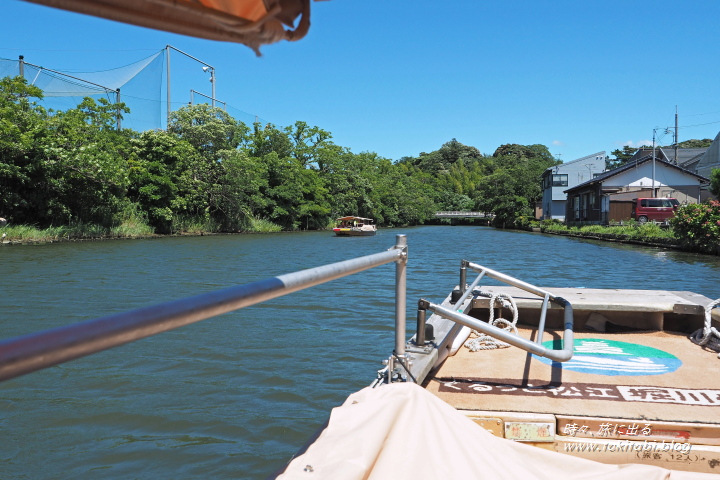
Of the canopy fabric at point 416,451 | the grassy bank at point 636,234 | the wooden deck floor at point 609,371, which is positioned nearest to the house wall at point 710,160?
the grassy bank at point 636,234

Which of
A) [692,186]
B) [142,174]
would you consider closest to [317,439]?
[142,174]

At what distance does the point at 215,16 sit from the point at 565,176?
61.1 m

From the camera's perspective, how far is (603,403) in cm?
285

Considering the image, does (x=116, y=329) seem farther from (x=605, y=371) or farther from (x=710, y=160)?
(x=710, y=160)

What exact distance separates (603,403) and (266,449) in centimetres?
256

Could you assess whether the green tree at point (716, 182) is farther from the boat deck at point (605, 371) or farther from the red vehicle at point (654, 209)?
the boat deck at point (605, 371)

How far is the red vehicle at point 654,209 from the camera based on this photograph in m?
31.7

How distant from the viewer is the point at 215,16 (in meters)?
1.12

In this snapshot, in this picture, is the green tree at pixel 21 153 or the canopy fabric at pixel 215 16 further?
the green tree at pixel 21 153

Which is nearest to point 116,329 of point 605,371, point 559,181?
point 605,371

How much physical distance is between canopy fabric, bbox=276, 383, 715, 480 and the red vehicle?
33.6m

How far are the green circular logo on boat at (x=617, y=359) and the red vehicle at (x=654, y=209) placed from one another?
31109mm

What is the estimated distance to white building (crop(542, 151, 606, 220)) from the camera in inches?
2261

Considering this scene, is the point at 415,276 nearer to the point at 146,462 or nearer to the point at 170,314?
the point at 146,462
